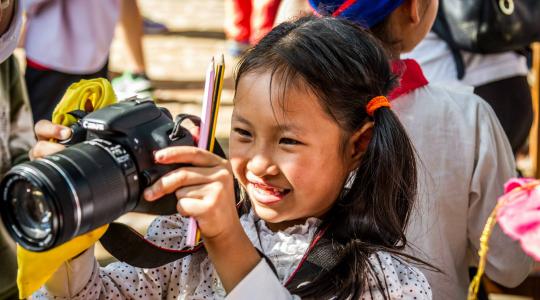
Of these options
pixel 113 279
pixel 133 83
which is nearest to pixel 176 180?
pixel 113 279

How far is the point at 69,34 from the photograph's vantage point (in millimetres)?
3213

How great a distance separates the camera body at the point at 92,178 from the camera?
119cm

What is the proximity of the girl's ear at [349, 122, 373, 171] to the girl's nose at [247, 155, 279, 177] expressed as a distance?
0.19 meters

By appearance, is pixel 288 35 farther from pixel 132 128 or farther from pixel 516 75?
pixel 516 75

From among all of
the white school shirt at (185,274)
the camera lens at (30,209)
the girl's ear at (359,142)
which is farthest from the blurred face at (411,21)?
the camera lens at (30,209)

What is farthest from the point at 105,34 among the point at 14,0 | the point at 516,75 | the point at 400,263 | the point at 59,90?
the point at 400,263

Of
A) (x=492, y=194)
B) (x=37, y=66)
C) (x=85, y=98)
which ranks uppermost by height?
(x=85, y=98)

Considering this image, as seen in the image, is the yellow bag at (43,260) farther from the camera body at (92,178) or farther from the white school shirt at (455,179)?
the white school shirt at (455,179)

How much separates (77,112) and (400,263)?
2.05 feet

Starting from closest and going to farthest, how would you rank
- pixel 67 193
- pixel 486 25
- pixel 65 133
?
1. pixel 67 193
2. pixel 65 133
3. pixel 486 25

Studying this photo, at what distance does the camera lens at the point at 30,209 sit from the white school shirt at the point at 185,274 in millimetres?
217

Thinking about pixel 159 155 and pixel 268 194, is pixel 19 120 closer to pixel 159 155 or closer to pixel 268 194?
pixel 268 194

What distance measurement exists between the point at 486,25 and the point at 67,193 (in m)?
1.59

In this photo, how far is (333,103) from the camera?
158 centimetres
